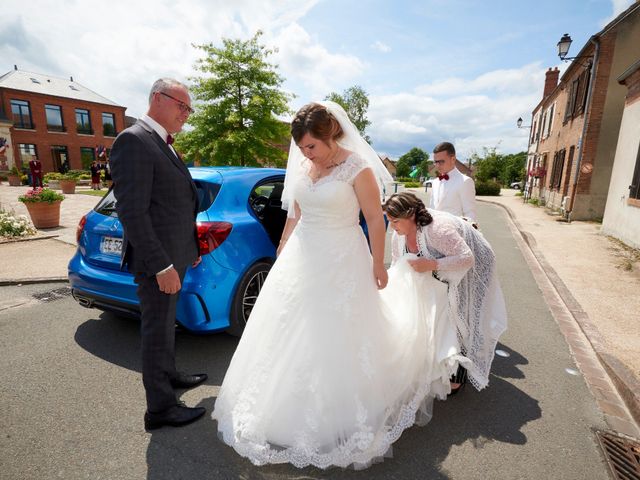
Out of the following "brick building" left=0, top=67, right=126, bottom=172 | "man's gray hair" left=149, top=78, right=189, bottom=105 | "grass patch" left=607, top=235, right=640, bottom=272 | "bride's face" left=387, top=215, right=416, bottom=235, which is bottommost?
"grass patch" left=607, top=235, right=640, bottom=272

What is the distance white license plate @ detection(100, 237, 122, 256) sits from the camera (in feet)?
10.8

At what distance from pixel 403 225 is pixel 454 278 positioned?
555mm

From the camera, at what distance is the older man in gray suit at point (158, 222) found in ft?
→ 6.78

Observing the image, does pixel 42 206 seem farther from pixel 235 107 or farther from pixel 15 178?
pixel 15 178

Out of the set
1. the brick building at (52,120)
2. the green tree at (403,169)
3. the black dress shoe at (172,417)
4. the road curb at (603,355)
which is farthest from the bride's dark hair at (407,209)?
the green tree at (403,169)

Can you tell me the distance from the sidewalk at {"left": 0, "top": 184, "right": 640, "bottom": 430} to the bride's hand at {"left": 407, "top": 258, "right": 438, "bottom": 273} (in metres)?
1.92

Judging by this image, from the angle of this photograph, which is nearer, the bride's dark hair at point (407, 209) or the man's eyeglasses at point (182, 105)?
the man's eyeglasses at point (182, 105)

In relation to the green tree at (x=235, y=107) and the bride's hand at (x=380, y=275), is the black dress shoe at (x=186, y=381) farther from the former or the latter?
the green tree at (x=235, y=107)

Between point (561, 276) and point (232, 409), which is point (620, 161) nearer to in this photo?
point (561, 276)

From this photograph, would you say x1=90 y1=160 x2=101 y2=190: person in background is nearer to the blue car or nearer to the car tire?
the blue car

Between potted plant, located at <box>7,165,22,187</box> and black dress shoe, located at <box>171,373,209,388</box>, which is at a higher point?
potted plant, located at <box>7,165,22,187</box>

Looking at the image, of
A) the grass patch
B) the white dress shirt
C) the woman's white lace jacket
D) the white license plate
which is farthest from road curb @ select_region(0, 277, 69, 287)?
the grass patch

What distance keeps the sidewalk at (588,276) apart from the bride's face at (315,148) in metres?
3.03

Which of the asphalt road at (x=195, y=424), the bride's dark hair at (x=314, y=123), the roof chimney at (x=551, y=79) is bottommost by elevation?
the asphalt road at (x=195, y=424)
